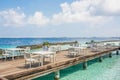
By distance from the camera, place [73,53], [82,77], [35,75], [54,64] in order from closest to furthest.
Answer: [35,75] < [54,64] < [82,77] < [73,53]

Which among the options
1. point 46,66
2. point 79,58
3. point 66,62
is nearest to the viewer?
point 46,66

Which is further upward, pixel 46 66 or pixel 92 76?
pixel 46 66

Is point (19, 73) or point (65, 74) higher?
point (19, 73)

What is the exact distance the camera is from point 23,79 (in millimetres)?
8742

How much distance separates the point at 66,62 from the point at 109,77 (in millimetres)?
3634

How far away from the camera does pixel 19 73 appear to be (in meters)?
8.62

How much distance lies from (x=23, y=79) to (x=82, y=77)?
6.15m

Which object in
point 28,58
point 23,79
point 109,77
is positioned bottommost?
point 109,77

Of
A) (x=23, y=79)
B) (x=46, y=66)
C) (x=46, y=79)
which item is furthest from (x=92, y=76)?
(x=23, y=79)

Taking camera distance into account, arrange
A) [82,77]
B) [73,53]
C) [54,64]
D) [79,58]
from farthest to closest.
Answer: [73,53] → [79,58] → [82,77] → [54,64]

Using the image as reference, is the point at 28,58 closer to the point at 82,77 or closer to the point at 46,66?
the point at 46,66

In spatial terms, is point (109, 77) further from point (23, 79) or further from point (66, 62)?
point (23, 79)

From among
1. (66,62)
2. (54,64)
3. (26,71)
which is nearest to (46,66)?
(54,64)

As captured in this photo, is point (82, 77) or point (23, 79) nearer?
point (23, 79)
